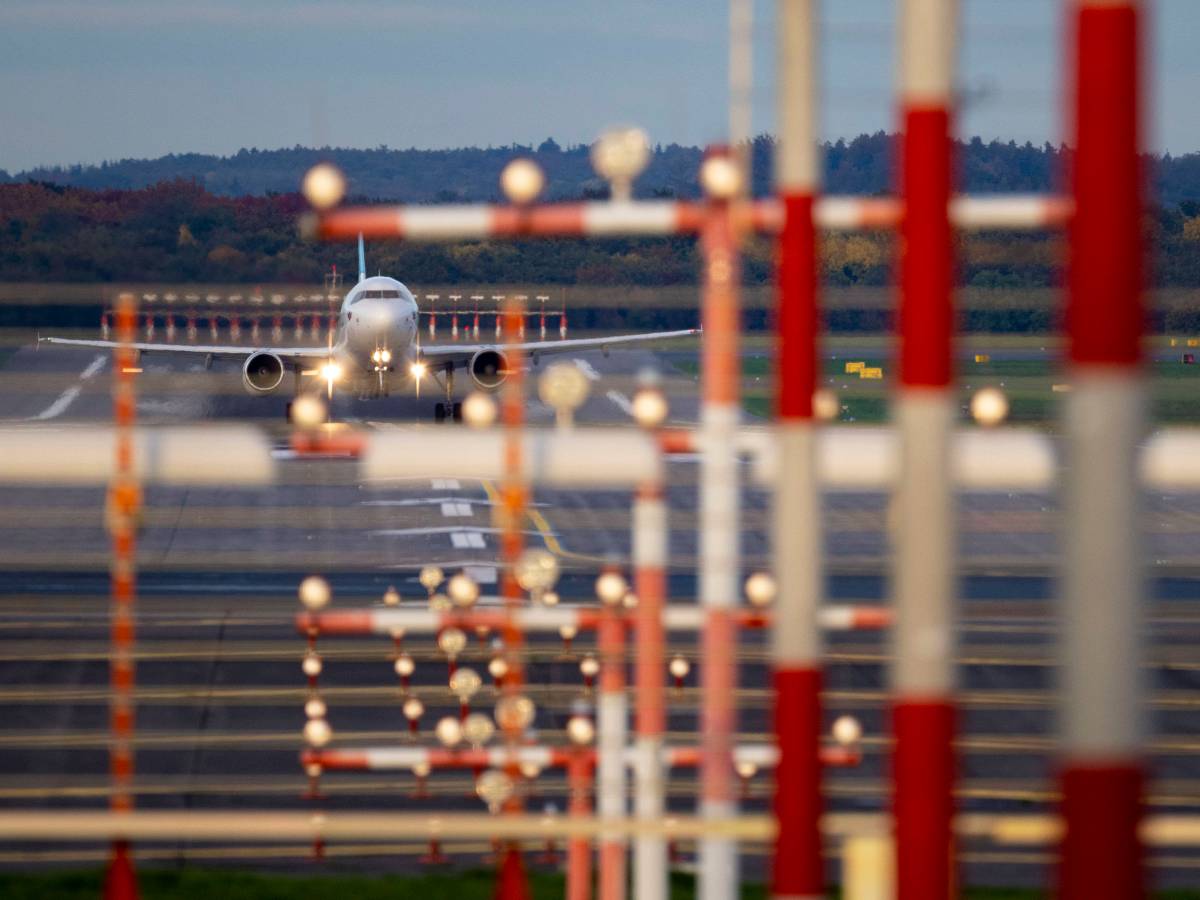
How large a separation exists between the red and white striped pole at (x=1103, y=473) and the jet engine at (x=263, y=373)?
4510 cm

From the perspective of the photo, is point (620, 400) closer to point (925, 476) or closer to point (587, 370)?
point (587, 370)

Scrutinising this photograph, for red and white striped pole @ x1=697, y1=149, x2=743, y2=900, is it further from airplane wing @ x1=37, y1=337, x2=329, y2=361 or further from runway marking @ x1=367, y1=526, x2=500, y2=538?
airplane wing @ x1=37, y1=337, x2=329, y2=361

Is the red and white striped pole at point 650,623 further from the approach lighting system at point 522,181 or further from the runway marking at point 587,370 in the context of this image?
the approach lighting system at point 522,181

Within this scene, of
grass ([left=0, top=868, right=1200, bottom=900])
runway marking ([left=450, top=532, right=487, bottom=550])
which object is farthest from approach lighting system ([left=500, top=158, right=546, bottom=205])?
runway marking ([left=450, top=532, right=487, bottom=550])

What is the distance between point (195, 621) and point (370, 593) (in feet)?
10.5

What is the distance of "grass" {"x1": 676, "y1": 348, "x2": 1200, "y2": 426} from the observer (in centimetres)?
5378

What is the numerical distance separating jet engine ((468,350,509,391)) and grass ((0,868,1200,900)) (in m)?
33.1

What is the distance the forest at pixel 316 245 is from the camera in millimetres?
21453

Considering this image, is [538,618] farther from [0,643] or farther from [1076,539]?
[0,643]

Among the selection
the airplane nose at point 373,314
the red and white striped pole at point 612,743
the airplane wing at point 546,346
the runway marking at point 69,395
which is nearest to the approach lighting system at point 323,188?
the red and white striped pole at point 612,743

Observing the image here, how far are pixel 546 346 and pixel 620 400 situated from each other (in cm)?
1018

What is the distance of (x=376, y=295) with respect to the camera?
5047 centimetres

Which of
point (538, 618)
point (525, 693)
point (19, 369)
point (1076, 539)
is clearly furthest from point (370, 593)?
point (19, 369)

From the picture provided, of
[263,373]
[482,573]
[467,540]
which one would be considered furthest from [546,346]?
[482,573]
